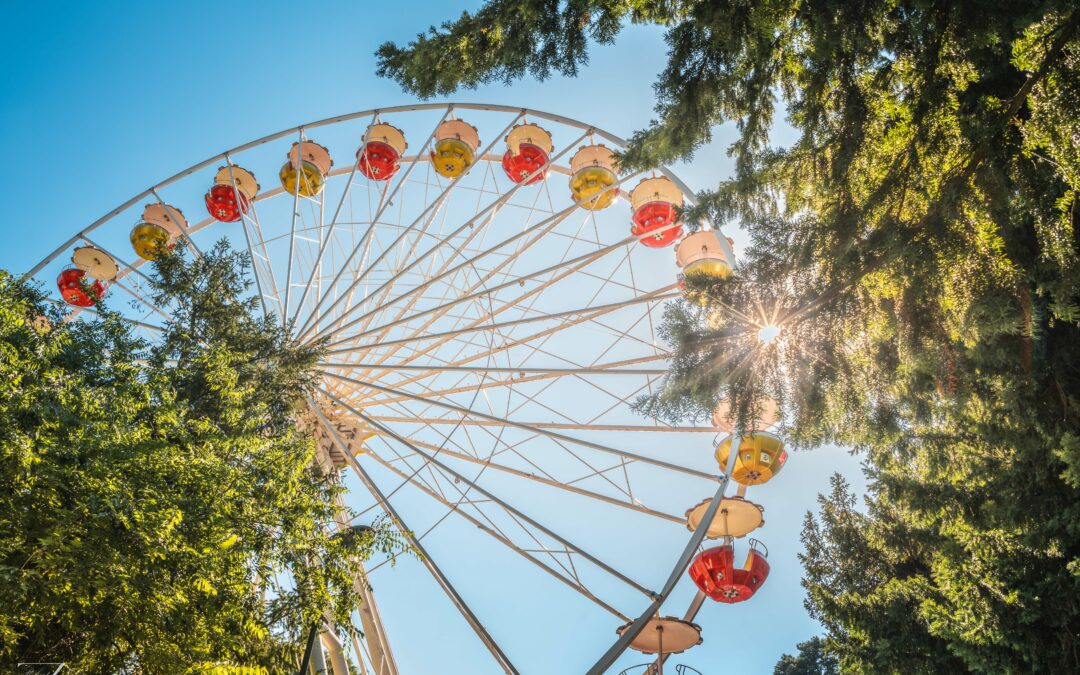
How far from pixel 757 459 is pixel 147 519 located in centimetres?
722

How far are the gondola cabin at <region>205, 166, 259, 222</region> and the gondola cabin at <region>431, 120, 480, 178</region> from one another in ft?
12.4

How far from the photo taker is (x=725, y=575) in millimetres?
9336

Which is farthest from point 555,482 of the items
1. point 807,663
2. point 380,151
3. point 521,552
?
point 807,663

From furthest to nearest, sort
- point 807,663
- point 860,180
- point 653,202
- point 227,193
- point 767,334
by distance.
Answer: point 807,663
point 227,193
point 653,202
point 767,334
point 860,180

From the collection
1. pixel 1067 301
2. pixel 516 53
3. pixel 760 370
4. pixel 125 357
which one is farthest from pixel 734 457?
pixel 125 357

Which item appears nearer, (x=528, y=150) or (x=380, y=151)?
(x=528, y=150)

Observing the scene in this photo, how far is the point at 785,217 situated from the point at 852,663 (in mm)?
8453

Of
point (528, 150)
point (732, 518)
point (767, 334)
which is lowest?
point (767, 334)

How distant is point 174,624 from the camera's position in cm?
463

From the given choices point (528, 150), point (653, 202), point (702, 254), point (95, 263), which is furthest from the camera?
point (528, 150)

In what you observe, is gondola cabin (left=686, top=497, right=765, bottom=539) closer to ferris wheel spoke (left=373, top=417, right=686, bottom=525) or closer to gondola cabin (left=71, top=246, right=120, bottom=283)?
ferris wheel spoke (left=373, top=417, right=686, bottom=525)

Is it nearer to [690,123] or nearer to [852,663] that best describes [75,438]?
[690,123]

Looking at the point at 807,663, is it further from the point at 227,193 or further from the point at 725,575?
the point at 227,193

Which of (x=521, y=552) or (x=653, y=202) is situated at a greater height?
(x=653, y=202)
